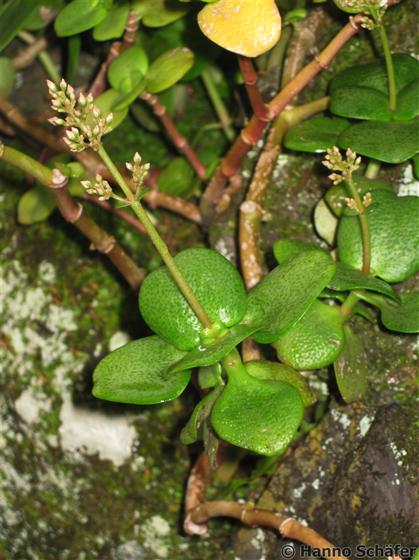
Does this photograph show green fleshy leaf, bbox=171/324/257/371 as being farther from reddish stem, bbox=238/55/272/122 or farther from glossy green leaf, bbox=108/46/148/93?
glossy green leaf, bbox=108/46/148/93

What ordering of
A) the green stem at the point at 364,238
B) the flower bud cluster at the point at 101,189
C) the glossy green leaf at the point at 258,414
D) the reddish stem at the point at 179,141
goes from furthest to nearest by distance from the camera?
the reddish stem at the point at 179,141 → the green stem at the point at 364,238 → the glossy green leaf at the point at 258,414 → the flower bud cluster at the point at 101,189

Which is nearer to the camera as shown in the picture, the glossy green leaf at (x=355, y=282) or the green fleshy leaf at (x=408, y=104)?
the glossy green leaf at (x=355, y=282)

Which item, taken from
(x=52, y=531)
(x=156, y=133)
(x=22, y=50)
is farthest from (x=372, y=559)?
(x=22, y=50)

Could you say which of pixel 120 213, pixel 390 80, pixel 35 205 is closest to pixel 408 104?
pixel 390 80

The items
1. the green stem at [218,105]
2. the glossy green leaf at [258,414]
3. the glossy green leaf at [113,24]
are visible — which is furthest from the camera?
the green stem at [218,105]

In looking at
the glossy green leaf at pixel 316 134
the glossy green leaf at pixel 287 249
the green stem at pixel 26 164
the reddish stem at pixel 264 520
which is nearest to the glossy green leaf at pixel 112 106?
the green stem at pixel 26 164

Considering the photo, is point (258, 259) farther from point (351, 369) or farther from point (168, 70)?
point (168, 70)
